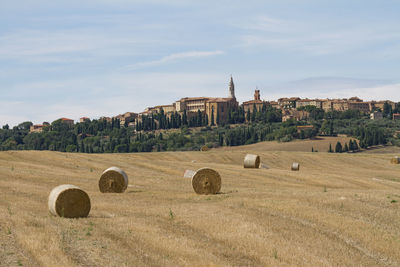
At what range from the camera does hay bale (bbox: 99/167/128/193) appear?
30.2m

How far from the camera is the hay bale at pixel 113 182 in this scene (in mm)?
30219

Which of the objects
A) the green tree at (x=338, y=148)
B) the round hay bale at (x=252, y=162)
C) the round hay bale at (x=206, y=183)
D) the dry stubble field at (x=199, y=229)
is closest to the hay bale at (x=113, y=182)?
the dry stubble field at (x=199, y=229)

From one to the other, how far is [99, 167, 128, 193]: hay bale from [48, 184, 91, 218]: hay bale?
1012cm

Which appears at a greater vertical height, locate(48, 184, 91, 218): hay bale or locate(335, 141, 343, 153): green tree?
locate(48, 184, 91, 218): hay bale

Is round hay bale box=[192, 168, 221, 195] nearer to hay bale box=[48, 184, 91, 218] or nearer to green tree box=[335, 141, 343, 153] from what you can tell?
hay bale box=[48, 184, 91, 218]

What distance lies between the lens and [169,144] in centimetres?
16912

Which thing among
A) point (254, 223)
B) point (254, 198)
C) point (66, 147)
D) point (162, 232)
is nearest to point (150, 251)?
point (162, 232)

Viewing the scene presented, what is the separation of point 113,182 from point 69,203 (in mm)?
10486

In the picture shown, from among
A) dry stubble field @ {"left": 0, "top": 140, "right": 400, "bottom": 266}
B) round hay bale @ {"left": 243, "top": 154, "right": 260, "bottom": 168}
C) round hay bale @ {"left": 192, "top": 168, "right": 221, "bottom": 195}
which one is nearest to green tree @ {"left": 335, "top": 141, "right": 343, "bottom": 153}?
round hay bale @ {"left": 243, "top": 154, "right": 260, "bottom": 168}

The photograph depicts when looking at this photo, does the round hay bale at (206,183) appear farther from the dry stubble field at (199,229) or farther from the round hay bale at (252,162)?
the round hay bale at (252,162)


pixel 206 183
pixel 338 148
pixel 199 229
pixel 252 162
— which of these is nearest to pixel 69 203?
pixel 199 229

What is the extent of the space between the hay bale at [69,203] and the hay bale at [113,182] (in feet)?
33.2

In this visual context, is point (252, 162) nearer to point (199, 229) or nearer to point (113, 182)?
point (113, 182)

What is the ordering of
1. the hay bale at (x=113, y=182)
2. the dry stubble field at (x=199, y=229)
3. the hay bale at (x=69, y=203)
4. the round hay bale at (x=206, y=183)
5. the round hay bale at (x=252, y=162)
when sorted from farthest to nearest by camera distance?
the round hay bale at (x=252, y=162), the hay bale at (x=113, y=182), the round hay bale at (x=206, y=183), the hay bale at (x=69, y=203), the dry stubble field at (x=199, y=229)
